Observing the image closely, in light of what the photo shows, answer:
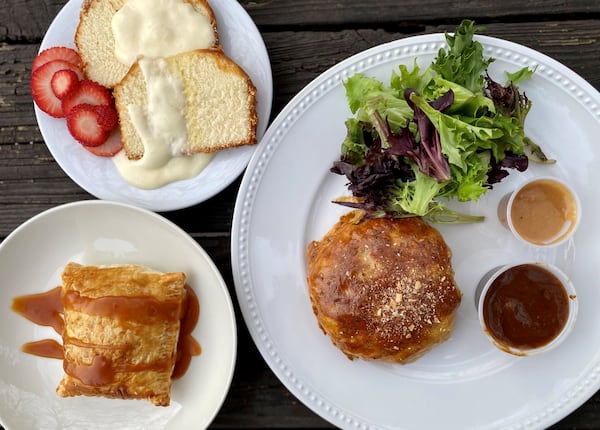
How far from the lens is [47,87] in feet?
8.20

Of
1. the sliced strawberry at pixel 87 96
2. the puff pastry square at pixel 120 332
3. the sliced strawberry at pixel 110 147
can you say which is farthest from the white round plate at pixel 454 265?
the sliced strawberry at pixel 87 96

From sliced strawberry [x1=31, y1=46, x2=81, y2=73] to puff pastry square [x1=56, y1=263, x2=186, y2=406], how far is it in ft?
3.19

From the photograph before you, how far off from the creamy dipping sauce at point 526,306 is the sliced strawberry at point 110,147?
1.82 meters

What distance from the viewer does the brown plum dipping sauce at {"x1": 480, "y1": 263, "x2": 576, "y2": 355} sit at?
230 cm

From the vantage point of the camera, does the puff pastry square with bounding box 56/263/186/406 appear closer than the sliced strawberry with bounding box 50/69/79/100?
Yes

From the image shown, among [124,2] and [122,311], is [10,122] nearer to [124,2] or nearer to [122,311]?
[124,2]

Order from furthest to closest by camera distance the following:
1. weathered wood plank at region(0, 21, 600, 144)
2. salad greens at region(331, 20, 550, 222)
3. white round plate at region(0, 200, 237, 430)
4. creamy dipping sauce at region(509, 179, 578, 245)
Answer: weathered wood plank at region(0, 21, 600, 144)
white round plate at region(0, 200, 237, 430)
creamy dipping sauce at region(509, 179, 578, 245)
salad greens at region(331, 20, 550, 222)

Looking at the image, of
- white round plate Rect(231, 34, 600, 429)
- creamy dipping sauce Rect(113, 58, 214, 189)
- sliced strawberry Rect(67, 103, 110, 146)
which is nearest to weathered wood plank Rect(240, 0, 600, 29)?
white round plate Rect(231, 34, 600, 429)

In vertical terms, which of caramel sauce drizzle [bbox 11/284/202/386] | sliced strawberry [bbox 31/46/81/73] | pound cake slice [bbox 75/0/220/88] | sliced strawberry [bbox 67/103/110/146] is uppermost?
pound cake slice [bbox 75/0/220/88]

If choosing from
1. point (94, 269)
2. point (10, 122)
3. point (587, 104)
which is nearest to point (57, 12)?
point (10, 122)

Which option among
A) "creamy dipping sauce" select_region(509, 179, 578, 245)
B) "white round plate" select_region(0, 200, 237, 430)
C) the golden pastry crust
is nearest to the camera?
the golden pastry crust

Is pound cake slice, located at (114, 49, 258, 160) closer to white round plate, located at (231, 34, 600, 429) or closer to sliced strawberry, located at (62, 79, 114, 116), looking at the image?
sliced strawberry, located at (62, 79, 114, 116)

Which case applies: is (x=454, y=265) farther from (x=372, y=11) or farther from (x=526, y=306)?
(x=372, y=11)

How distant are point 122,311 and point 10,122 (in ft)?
3.97
